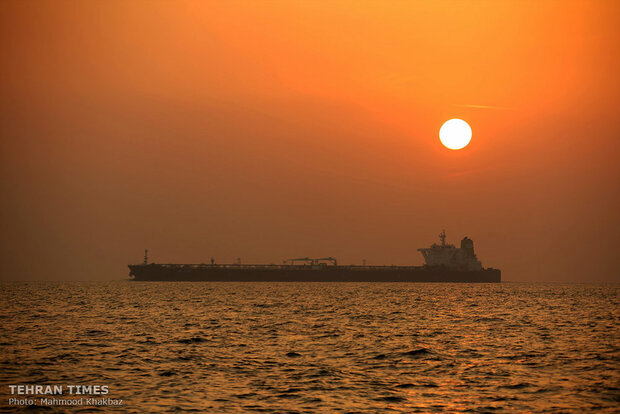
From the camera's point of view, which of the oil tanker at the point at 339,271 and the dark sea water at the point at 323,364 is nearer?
the dark sea water at the point at 323,364

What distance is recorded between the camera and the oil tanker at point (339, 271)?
167125 mm

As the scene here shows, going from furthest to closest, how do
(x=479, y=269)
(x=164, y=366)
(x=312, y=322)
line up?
(x=479, y=269) → (x=312, y=322) → (x=164, y=366)

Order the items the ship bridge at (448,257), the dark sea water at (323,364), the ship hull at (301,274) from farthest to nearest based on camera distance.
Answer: the ship bridge at (448,257), the ship hull at (301,274), the dark sea water at (323,364)

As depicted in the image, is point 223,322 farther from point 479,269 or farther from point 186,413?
point 479,269

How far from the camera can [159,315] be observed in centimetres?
5016

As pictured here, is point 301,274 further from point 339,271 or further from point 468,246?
point 468,246

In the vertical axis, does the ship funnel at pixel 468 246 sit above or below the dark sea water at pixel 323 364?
above

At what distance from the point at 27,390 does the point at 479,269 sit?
18083 centimetres

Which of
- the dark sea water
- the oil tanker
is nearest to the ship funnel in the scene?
the oil tanker

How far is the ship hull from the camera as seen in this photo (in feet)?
547

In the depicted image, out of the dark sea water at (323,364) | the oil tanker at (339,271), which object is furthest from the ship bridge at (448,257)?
the dark sea water at (323,364)

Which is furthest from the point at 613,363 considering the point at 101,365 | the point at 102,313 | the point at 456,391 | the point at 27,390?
the point at 102,313

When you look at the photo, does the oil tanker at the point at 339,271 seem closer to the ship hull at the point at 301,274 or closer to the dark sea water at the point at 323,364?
the ship hull at the point at 301,274

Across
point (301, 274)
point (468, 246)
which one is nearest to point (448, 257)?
point (468, 246)
